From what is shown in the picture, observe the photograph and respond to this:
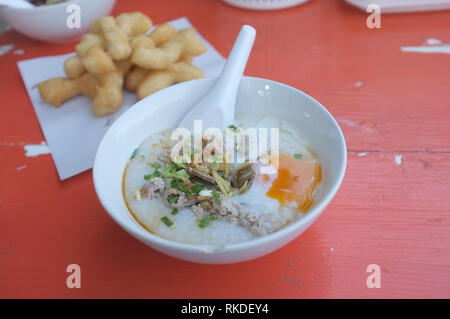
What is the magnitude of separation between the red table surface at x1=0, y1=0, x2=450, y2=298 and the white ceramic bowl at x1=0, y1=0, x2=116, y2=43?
18cm

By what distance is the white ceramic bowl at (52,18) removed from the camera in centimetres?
136

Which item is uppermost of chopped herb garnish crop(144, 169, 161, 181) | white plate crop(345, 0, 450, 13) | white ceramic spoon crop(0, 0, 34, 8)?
white ceramic spoon crop(0, 0, 34, 8)

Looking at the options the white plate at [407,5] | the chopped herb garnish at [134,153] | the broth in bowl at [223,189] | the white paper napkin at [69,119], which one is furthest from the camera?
the white plate at [407,5]

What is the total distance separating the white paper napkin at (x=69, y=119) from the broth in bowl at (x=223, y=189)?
0.81ft

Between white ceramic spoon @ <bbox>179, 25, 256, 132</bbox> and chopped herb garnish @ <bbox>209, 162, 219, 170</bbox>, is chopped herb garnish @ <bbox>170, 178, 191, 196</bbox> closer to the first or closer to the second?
chopped herb garnish @ <bbox>209, 162, 219, 170</bbox>

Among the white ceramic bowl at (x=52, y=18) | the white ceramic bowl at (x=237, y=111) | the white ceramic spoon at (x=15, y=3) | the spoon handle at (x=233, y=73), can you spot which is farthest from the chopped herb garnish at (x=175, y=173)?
the white ceramic spoon at (x=15, y=3)

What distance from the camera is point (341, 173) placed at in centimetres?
74

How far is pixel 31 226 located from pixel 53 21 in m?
0.82

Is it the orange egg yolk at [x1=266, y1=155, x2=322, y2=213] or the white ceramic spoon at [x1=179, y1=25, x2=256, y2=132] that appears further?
the white ceramic spoon at [x1=179, y1=25, x2=256, y2=132]

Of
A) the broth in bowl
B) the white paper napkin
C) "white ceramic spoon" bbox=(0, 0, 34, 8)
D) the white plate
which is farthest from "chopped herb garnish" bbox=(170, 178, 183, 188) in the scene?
the white plate

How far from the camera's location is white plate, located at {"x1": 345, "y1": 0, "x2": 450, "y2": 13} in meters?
1.55

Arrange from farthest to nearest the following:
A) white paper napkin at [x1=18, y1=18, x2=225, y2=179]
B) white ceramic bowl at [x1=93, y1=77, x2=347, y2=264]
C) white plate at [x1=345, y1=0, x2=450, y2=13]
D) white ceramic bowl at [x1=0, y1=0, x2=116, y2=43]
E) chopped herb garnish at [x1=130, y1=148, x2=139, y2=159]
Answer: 1. white plate at [x1=345, y1=0, x2=450, y2=13]
2. white ceramic bowl at [x1=0, y1=0, x2=116, y2=43]
3. white paper napkin at [x1=18, y1=18, x2=225, y2=179]
4. chopped herb garnish at [x1=130, y1=148, x2=139, y2=159]
5. white ceramic bowl at [x1=93, y1=77, x2=347, y2=264]

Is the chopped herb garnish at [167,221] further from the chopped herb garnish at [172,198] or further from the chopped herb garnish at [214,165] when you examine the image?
the chopped herb garnish at [214,165]
